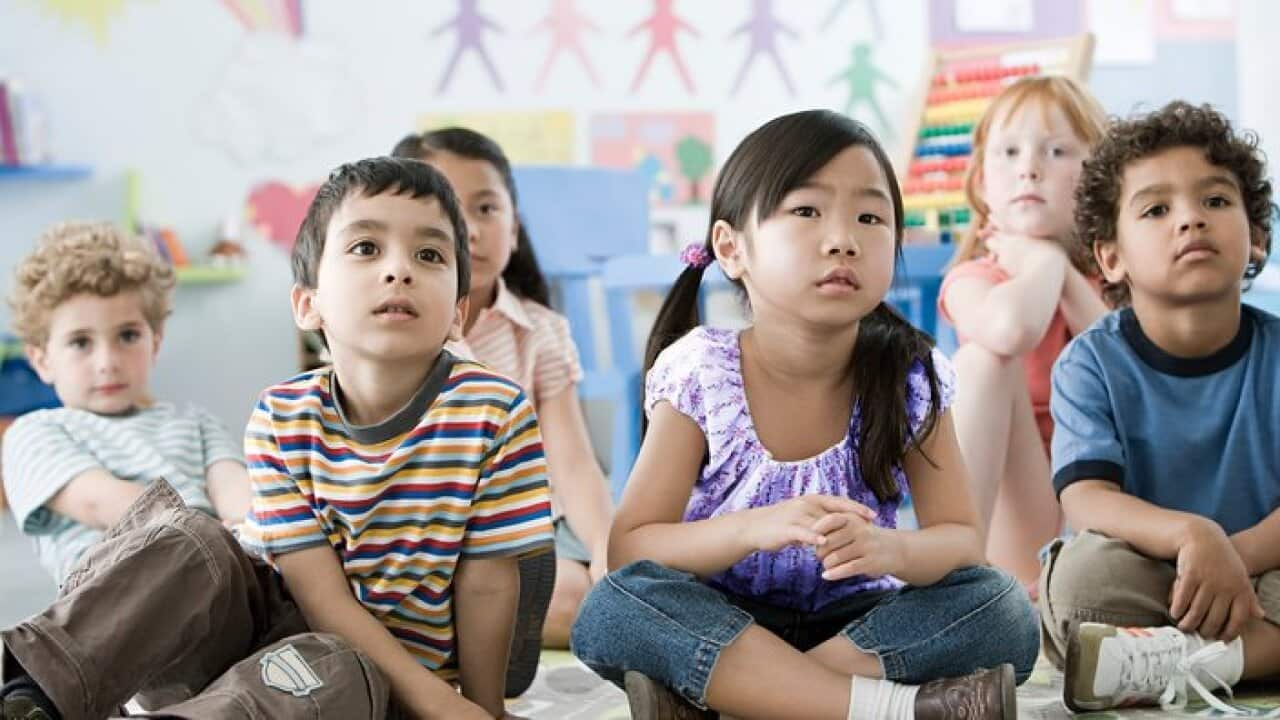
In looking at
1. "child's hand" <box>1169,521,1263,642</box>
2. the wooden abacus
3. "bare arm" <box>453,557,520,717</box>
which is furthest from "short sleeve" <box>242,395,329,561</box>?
the wooden abacus

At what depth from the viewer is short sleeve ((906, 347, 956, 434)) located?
4.00 ft

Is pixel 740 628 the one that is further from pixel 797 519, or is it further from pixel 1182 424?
pixel 1182 424

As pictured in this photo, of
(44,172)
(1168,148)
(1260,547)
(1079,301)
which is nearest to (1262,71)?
(1079,301)

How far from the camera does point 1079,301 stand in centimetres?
186

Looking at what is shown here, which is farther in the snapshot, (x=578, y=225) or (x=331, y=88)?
(x=331, y=88)

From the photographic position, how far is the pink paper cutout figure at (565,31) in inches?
141

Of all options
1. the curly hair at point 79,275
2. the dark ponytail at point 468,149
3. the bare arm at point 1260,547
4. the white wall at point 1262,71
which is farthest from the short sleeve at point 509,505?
the white wall at point 1262,71

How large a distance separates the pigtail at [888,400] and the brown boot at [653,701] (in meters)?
0.26

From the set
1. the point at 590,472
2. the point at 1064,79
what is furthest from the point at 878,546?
the point at 1064,79

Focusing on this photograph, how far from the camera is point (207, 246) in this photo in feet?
11.4

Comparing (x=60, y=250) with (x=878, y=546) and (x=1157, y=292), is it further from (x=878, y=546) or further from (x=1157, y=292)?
(x=1157, y=292)

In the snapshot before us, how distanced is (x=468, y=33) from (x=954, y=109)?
1.27 m

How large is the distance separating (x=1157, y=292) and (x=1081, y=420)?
16 centimetres

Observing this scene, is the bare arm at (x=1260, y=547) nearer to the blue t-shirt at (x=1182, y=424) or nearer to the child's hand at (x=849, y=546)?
the blue t-shirt at (x=1182, y=424)
